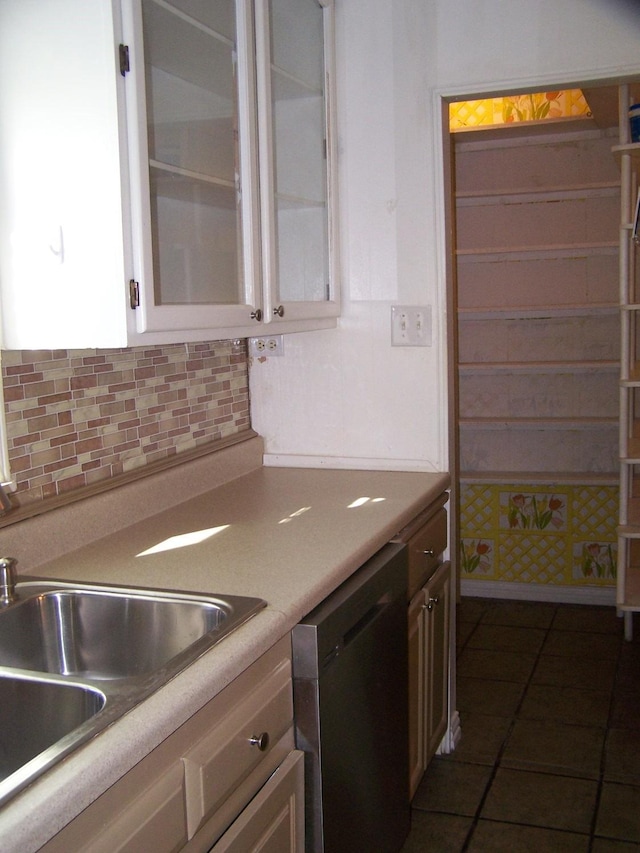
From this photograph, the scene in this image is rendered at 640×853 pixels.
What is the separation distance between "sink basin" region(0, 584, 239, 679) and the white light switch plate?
130cm

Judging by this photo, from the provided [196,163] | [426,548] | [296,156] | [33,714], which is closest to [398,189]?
[296,156]

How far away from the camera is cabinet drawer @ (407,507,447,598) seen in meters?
2.15

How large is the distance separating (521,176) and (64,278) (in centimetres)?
280

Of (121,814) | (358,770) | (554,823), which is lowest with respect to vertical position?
(554,823)

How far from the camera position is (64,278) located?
1562 mm

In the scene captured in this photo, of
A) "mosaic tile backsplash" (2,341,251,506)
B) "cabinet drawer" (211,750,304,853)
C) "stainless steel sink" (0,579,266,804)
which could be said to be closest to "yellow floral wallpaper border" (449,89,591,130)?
"mosaic tile backsplash" (2,341,251,506)

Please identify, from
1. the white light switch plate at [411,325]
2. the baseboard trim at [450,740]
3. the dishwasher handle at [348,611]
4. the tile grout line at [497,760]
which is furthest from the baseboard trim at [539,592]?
the dishwasher handle at [348,611]

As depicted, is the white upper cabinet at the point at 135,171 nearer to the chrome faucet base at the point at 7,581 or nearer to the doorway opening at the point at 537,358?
the chrome faucet base at the point at 7,581

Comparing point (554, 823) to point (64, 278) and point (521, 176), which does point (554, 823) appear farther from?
point (521, 176)

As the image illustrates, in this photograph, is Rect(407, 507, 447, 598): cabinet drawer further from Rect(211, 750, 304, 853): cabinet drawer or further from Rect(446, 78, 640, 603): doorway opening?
Rect(446, 78, 640, 603): doorway opening

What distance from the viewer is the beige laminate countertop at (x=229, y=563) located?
0.94 m

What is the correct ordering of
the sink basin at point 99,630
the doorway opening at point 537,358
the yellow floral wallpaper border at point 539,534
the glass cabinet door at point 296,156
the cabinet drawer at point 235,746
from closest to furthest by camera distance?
the cabinet drawer at point 235,746 < the sink basin at point 99,630 < the glass cabinet door at point 296,156 < the doorway opening at point 537,358 < the yellow floral wallpaper border at point 539,534

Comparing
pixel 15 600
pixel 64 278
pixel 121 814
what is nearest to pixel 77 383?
pixel 64 278

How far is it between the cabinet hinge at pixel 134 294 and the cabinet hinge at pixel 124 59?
358 mm
